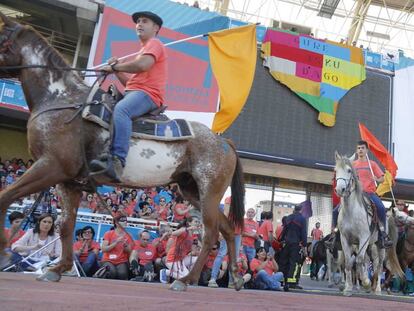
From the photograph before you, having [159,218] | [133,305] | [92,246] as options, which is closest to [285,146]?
[159,218]

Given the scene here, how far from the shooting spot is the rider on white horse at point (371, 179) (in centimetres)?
907

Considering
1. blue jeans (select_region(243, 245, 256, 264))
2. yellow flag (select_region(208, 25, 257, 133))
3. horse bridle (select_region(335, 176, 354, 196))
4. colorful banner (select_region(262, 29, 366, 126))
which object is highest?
colorful banner (select_region(262, 29, 366, 126))

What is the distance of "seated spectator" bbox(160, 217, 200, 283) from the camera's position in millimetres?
8445

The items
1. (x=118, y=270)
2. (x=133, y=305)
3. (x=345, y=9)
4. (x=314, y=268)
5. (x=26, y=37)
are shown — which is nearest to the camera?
(x=133, y=305)

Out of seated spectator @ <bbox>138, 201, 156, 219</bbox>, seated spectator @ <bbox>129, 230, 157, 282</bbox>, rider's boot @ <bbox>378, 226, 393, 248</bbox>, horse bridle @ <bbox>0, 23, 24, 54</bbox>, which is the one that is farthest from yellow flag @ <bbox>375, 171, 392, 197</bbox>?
horse bridle @ <bbox>0, 23, 24, 54</bbox>

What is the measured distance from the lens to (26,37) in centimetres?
449

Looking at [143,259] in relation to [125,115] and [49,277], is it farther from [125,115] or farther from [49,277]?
[125,115]

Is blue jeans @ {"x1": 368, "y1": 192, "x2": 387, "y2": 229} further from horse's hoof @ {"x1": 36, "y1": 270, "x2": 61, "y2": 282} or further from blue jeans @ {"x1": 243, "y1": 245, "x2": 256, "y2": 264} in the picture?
horse's hoof @ {"x1": 36, "y1": 270, "x2": 61, "y2": 282}

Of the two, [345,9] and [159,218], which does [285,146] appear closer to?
[159,218]

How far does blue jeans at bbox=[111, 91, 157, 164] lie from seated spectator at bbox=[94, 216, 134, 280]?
393cm

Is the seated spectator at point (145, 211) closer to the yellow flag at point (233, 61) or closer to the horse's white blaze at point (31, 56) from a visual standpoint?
the yellow flag at point (233, 61)

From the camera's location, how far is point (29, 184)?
3.92 metres

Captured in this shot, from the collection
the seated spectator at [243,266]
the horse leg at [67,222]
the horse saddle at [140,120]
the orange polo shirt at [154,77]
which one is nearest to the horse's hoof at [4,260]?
the horse leg at [67,222]

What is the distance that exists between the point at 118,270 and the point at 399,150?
14607mm
